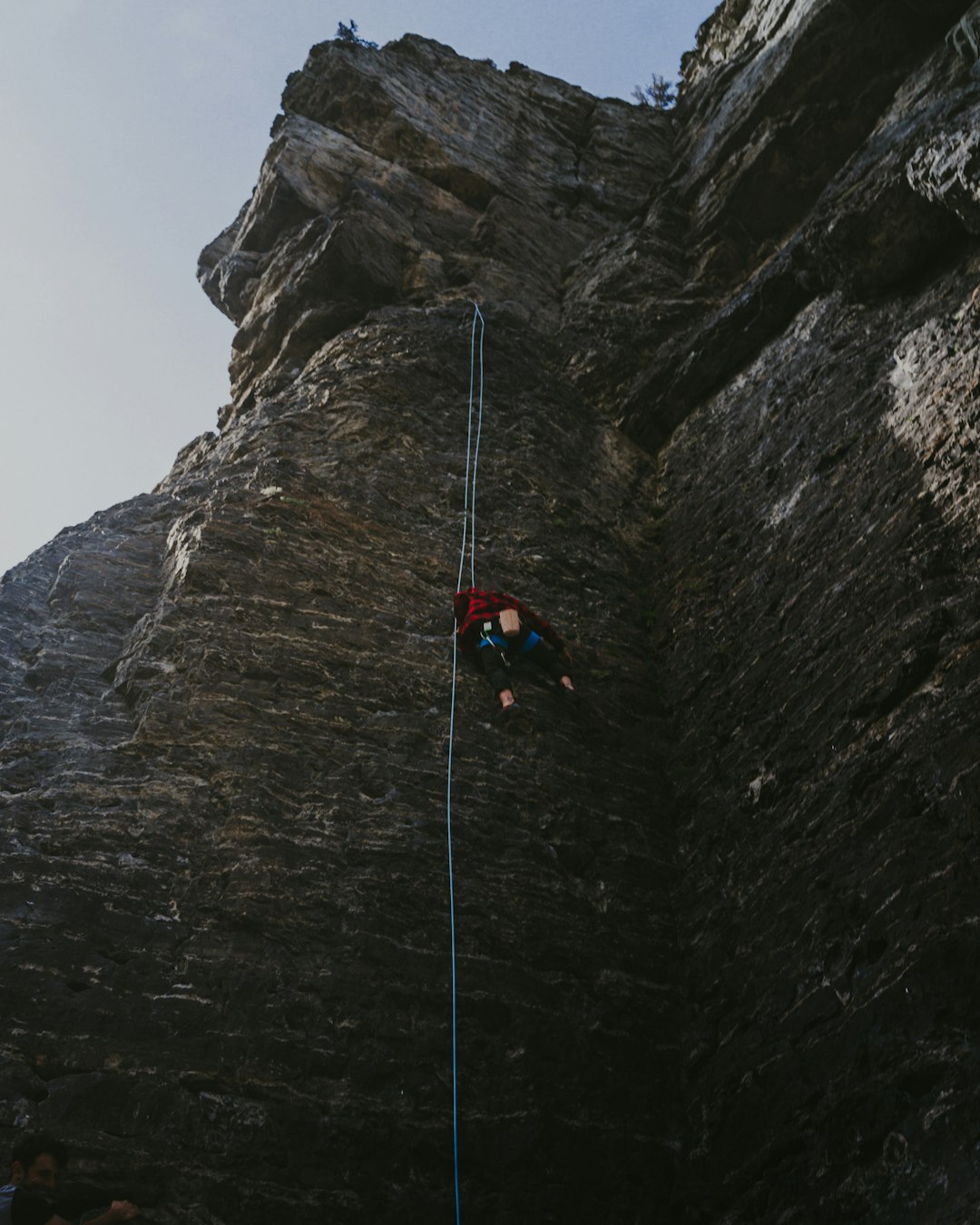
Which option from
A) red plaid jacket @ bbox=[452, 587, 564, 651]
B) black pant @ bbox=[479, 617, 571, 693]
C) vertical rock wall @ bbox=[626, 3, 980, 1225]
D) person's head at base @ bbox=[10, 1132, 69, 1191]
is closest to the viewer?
person's head at base @ bbox=[10, 1132, 69, 1191]

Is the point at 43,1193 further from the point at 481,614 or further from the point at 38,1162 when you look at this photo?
the point at 481,614

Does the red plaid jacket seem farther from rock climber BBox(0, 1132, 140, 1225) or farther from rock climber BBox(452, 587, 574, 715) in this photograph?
rock climber BBox(0, 1132, 140, 1225)

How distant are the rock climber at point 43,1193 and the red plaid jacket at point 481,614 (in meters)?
4.54

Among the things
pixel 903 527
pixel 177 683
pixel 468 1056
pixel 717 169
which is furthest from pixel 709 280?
pixel 468 1056

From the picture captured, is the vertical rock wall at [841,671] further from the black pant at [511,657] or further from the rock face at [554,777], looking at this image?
the black pant at [511,657]

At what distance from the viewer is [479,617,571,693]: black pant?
24.9 ft

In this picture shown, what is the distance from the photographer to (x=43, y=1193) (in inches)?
165

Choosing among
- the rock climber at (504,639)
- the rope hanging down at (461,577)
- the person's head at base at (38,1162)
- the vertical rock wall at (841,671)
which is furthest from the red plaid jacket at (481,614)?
the person's head at base at (38,1162)

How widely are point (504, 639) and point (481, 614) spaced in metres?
0.28

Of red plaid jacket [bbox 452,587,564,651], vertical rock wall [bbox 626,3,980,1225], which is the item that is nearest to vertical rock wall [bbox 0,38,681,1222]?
red plaid jacket [bbox 452,587,564,651]

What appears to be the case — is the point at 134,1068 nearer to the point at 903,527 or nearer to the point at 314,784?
the point at 314,784

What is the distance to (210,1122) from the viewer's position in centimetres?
466

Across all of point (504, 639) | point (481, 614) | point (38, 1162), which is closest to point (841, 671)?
point (504, 639)

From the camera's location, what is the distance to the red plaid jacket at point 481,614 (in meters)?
7.81
